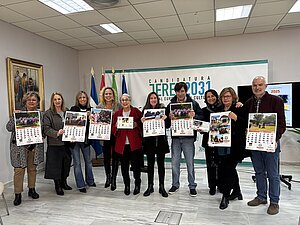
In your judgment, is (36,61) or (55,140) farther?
(36,61)

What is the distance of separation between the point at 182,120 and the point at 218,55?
2613 mm

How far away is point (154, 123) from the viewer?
314 cm

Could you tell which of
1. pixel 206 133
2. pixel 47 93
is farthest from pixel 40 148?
pixel 206 133

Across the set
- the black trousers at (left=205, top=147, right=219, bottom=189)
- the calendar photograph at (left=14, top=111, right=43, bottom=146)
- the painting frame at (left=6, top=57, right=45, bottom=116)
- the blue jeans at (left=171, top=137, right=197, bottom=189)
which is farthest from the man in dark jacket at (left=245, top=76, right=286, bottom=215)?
the painting frame at (left=6, top=57, right=45, bottom=116)

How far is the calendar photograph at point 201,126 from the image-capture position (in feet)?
9.76

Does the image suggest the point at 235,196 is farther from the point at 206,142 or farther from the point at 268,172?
the point at 206,142

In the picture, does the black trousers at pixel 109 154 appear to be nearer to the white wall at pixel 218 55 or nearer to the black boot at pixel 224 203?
the black boot at pixel 224 203

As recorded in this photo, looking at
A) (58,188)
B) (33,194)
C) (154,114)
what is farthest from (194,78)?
(33,194)

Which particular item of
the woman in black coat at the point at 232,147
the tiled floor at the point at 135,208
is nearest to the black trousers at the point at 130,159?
the tiled floor at the point at 135,208

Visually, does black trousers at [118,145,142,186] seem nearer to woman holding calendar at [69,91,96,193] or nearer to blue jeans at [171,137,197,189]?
blue jeans at [171,137,197,189]

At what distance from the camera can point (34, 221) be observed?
106 inches

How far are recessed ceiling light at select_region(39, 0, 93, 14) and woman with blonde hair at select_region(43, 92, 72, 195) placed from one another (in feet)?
4.01

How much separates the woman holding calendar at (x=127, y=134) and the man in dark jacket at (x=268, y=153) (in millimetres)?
1438

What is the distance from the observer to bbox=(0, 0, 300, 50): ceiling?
3.39 m
